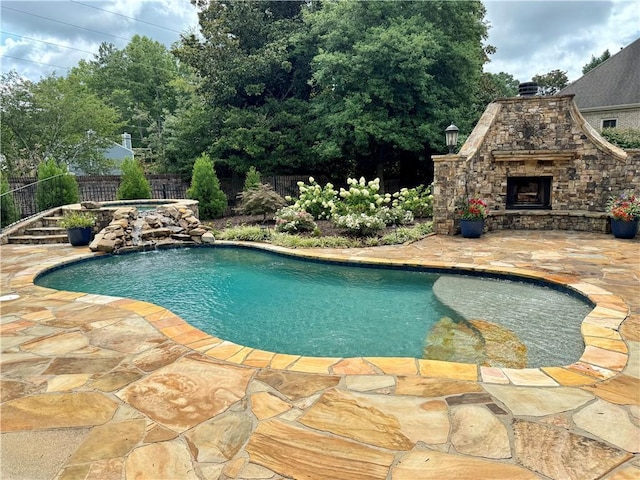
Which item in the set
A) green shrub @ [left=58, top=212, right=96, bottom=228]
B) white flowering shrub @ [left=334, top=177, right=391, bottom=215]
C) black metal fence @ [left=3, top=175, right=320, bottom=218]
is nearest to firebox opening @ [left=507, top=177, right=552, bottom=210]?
white flowering shrub @ [left=334, top=177, right=391, bottom=215]

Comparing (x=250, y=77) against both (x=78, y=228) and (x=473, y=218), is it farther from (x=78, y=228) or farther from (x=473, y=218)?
(x=473, y=218)

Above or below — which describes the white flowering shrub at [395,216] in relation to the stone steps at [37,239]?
above

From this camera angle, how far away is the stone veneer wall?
8453 mm

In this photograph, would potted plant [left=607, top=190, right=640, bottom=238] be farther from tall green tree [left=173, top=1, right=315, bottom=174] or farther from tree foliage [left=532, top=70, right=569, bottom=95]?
tree foliage [left=532, top=70, right=569, bottom=95]

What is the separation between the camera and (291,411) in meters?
2.32

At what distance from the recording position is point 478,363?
10.4 ft

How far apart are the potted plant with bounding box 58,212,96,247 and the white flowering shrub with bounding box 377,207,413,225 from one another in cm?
636

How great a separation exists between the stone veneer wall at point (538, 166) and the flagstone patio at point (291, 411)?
5.15 metres

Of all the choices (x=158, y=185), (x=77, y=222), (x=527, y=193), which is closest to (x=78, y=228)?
(x=77, y=222)

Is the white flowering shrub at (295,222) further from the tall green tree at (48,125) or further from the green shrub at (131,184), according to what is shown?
the tall green tree at (48,125)

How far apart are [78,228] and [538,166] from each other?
398 inches

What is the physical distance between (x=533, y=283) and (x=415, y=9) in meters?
10.6

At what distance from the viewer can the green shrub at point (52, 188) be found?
10.3 m

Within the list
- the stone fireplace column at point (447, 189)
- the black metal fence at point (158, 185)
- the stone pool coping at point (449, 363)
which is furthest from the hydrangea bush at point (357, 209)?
the stone pool coping at point (449, 363)
